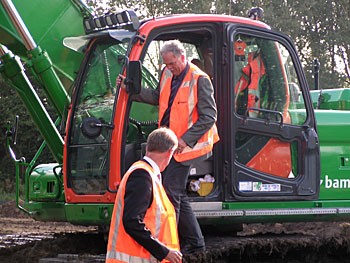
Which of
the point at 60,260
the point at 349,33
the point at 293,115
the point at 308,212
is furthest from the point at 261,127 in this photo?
the point at 349,33

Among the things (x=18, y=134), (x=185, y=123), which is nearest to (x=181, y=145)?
(x=185, y=123)

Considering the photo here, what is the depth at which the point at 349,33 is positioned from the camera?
3155 cm

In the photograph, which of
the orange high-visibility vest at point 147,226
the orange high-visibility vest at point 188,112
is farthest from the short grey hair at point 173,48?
the orange high-visibility vest at point 147,226

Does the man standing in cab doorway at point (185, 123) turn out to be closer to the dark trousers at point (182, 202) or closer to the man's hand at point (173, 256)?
the dark trousers at point (182, 202)

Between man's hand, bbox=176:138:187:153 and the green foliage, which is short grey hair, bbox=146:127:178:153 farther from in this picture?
the green foliage

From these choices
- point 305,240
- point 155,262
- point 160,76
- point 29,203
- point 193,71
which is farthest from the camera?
point 29,203

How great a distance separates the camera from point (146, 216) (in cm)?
492

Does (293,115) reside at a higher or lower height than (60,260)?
higher

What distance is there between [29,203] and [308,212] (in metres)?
2.82

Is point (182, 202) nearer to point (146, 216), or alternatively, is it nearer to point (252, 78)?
point (252, 78)

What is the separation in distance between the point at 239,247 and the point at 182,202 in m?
0.90

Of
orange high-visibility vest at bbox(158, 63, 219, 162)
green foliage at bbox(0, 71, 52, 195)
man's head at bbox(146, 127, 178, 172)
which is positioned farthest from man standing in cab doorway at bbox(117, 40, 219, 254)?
green foliage at bbox(0, 71, 52, 195)

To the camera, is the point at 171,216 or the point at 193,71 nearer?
the point at 171,216

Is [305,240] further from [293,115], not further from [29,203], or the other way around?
[29,203]
